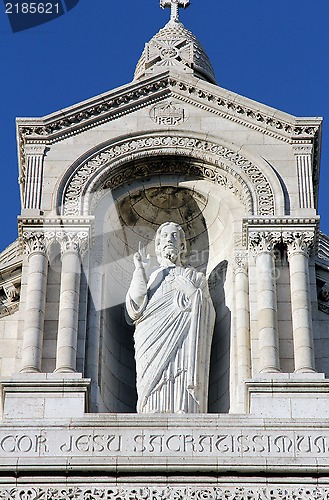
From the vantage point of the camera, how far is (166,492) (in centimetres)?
2878

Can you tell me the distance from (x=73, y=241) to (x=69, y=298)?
1.34m

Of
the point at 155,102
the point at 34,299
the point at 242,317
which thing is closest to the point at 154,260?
the point at 242,317

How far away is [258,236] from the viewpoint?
33.9 meters

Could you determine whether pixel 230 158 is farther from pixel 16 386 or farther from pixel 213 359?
pixel 16 386

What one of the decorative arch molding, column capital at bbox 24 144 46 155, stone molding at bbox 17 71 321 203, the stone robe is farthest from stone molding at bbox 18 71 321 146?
the stone robe

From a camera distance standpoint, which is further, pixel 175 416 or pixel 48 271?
pixel 48 271

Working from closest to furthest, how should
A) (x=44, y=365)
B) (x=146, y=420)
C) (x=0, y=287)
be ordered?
(x=146, y=420)
(x=44, y=365)
(x=0, y=287)

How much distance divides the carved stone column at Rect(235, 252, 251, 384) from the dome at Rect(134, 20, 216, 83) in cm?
552

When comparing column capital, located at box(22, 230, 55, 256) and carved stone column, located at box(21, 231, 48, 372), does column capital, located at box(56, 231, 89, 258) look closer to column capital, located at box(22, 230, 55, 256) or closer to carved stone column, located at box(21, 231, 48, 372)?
column capital, located at box(22, 230, 55, 256)

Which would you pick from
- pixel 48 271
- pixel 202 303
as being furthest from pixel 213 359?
pixel 48 271

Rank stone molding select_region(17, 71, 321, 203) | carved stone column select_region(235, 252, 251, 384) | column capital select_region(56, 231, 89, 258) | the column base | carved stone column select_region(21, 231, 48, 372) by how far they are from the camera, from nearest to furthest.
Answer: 1. the column base
2. carved stone column select_region(21, 231, 48, 372)
3. carved stone column select_region(235, 252, 251, 384)
4. column capital select_region(56, 231, 89, 258)
5. stone molding select_region(17, 71, 321, 203)

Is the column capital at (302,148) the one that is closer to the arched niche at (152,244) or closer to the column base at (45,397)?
the arched niche at (152,244)

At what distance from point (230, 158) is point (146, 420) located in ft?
23.1

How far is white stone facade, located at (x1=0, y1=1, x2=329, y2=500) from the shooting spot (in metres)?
29.2
